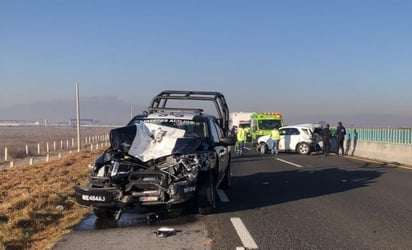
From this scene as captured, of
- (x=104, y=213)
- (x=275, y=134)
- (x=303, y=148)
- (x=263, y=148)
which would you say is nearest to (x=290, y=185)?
(x=104, y=213)

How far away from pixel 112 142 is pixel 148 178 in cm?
121

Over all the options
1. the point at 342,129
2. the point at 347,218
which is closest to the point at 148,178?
the point at 347,218

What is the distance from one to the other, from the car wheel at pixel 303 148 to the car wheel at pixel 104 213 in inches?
808

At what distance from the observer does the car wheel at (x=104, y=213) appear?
882cm

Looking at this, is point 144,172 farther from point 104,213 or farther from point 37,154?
point 37,154

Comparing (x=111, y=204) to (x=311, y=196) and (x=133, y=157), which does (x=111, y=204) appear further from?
(x=311, y=196)

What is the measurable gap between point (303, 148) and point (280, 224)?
2074cm

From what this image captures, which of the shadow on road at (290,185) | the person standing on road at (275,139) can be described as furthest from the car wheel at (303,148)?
the shadow on road at (290,185)

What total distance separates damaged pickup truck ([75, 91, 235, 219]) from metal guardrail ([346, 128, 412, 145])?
15.1 m

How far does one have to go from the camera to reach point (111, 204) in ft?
26.1

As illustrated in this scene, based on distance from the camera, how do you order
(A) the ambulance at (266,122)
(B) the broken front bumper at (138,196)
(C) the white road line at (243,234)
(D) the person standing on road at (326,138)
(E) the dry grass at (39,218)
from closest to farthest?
(C) the white road line at (243,234)
(E) the dry grass at (39,218)
(B) the broken front bumper at (138,196)
(D) the person standing on road at (326,138)
(A) the ambulance at (266,122)

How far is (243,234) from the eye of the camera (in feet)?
24.1

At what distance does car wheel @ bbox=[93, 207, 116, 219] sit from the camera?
8818mm

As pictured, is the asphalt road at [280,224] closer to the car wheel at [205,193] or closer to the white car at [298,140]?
the car wheel at [205,193]
